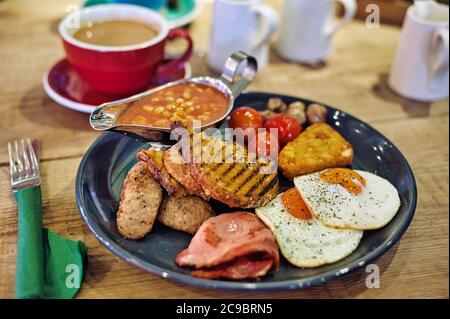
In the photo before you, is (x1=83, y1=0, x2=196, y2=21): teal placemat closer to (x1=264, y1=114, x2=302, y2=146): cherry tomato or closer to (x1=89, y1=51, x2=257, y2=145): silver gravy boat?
(x1=89, y1=51, x2=257, y2=145): silver gravy boat

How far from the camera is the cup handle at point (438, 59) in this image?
7.09 ft

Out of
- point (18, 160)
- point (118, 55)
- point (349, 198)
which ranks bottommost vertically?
point (18, 160)

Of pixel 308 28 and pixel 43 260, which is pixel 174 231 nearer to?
pixel 43 260

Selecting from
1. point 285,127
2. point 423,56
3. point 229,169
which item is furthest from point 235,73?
point 423,56

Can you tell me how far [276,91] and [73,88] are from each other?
0.94 meters

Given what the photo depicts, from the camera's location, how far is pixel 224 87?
6.31ft

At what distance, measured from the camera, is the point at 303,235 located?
143 cm

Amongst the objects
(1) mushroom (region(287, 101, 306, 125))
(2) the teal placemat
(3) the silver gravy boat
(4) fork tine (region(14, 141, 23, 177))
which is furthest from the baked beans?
(2) the teal placemat

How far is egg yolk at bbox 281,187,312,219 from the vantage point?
4.92 feet

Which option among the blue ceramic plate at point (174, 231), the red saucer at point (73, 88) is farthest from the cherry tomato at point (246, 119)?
the red saucer at point (73, 88)

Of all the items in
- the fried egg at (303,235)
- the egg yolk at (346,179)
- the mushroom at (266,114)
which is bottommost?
the fried egg at (303,235)

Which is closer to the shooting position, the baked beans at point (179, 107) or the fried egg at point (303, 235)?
the fried egg at point (303, 235)

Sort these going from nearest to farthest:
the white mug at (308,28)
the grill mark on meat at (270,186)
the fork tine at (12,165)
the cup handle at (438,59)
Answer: the grill mark on meat at (270,186), the fork tine at (12,165), the cup handle at (438,59), the white mug at (308,28)

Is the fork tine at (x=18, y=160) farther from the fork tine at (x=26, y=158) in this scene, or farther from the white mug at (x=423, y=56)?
the white mug at (x=423, y=56)
